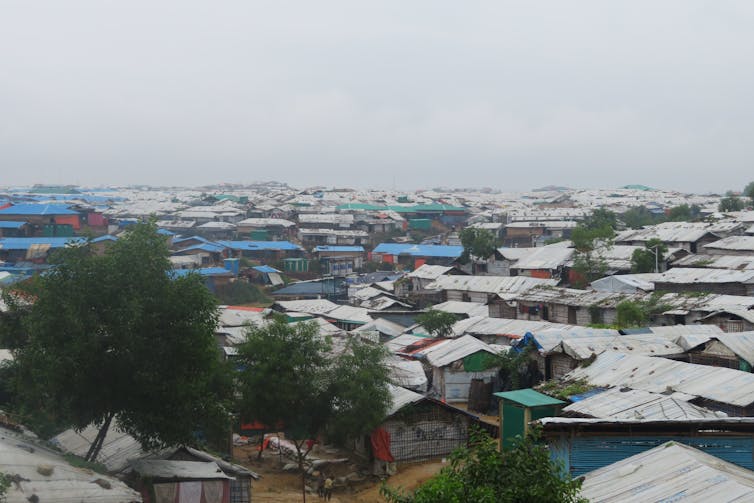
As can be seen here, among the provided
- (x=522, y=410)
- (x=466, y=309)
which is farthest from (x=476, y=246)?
(x=522, y=410)

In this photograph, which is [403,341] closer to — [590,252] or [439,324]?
[439,324]

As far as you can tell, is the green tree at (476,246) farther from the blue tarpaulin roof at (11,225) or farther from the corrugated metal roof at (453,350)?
the blue tarpaulin roof at (11,225)

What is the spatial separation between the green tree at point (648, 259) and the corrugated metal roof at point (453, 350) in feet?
46.2

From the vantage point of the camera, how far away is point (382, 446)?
15.1 m

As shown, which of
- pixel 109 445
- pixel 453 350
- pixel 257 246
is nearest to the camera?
pixel 109 445

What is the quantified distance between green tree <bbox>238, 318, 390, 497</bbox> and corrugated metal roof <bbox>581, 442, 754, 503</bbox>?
18.2 feet


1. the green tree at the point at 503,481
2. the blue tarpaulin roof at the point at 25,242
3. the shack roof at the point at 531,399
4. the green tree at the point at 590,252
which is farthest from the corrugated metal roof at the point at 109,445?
the blue tarpaulin roof at the point at 25,242

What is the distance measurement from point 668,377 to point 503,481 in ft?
26.9

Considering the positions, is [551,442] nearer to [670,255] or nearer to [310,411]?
[310,411]

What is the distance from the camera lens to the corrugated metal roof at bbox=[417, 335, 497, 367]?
751 inches

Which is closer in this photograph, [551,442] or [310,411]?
[551,442]

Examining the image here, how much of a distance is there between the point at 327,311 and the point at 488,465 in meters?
25.9

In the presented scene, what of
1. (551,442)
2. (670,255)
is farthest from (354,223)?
(551,442)

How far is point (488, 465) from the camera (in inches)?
245
